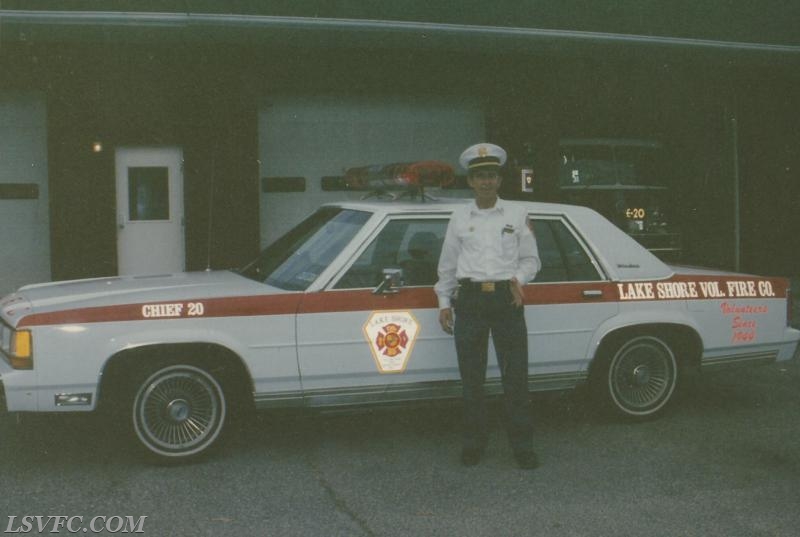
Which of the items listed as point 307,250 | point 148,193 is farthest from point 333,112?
point 307,250

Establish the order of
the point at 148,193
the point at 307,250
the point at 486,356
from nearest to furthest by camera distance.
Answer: the point at 486,356, the point at 307,250, the point at 148,193

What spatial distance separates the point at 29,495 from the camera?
16.5 ft

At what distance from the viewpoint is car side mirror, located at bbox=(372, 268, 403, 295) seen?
562cm

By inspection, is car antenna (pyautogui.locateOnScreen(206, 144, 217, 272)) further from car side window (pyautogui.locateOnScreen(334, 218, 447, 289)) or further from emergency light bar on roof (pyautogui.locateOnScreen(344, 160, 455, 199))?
car side window (pyautogui.locateOnScreen(334, 218, 447, 289))

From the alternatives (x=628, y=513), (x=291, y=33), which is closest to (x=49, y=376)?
(x=628, y=513)

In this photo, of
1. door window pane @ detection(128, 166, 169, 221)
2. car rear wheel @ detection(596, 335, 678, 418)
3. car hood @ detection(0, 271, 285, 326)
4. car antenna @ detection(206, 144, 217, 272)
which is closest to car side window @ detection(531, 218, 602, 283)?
car rear wheel @ detection(596, 335, 678, 418)

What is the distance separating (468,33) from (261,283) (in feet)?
23.9

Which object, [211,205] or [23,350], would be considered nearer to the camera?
[23,350]

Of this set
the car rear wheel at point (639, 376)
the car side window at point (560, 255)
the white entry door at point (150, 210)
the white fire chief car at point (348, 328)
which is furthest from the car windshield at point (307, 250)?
the white entry door at point (150, 210)

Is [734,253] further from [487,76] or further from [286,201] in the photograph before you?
[286,201]

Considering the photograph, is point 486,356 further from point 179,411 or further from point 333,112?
point 333,112

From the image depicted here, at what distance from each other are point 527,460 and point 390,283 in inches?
49.8

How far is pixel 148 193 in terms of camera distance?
41.0 ft

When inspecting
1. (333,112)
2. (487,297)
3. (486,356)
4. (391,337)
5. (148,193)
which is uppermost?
(333,112)
